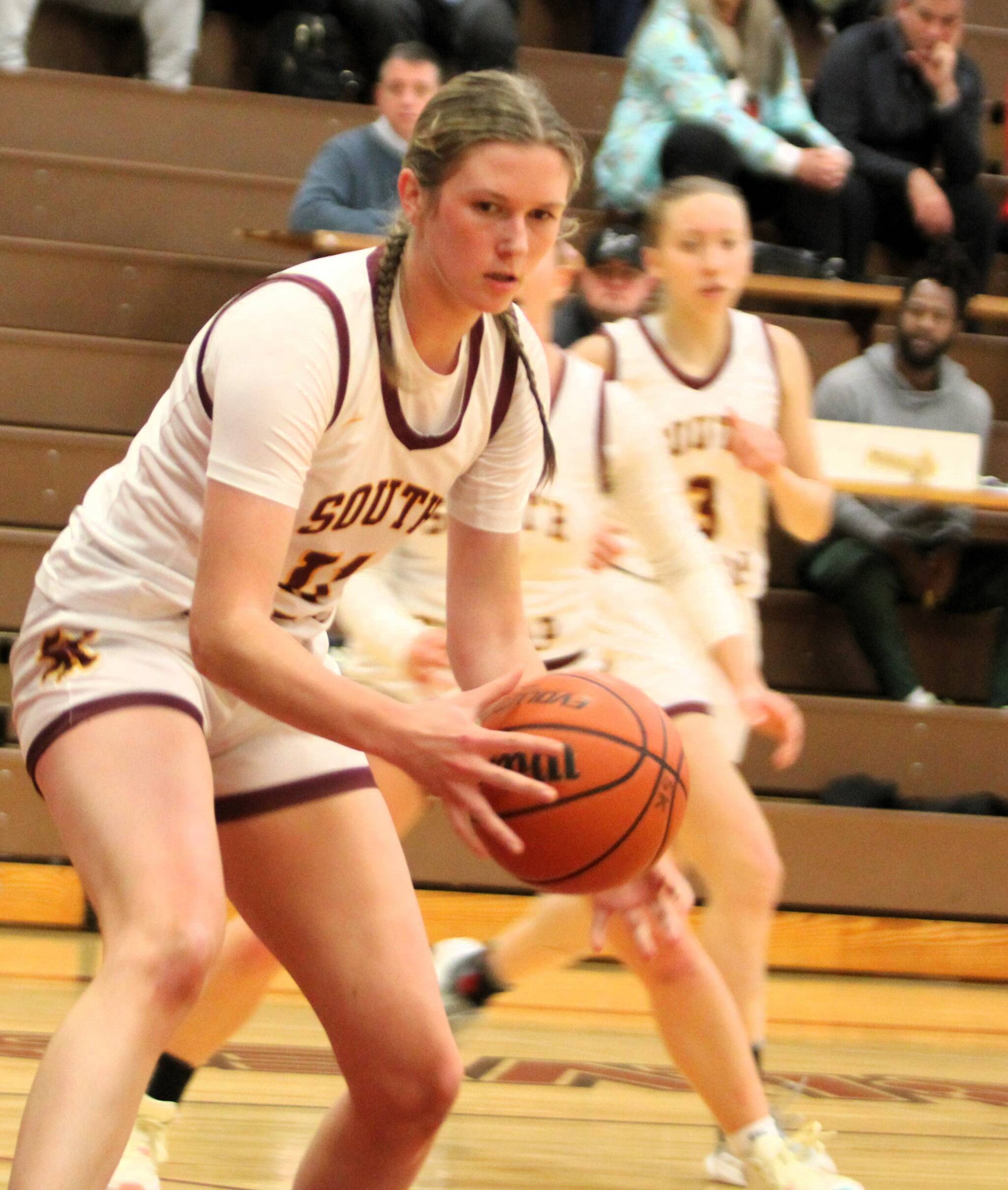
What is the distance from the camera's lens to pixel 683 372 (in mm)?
3617

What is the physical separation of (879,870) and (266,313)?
3395 millimetres

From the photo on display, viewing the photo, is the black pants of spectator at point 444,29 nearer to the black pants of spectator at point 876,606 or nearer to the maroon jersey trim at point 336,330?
the black pants of spectator at point 876,606

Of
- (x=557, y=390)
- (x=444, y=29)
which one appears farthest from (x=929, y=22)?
(x=557, y=390)

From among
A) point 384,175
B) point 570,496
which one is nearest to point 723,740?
point 570,496

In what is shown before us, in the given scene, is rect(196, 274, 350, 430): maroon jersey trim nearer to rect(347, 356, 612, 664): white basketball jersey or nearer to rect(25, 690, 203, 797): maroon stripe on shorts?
rect(25, 690, 203, 797): maroon stripe on shorts

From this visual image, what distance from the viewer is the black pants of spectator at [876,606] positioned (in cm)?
520

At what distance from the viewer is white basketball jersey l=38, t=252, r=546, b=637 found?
1907 mm

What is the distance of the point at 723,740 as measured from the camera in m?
3.19

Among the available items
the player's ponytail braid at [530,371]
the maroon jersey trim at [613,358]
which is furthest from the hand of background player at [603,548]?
the player's ponytail braid at [530,371]

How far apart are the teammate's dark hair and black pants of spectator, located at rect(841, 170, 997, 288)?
0.30 metres

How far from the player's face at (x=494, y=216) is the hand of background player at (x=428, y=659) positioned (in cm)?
86

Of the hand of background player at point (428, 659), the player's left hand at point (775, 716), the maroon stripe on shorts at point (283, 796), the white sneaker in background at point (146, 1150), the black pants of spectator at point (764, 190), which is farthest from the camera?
the black pants of spectator at point (764, 190)

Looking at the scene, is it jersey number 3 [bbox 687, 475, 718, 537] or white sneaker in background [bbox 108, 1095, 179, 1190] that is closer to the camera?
white sneaker in background [bbox 108, 1095, 179, 1190]

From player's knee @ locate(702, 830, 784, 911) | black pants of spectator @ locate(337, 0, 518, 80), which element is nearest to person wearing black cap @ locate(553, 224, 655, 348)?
black pants of spectator @ locate(337, 0, 518, 80)
